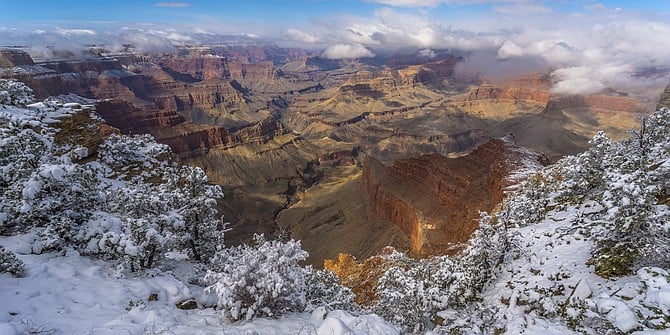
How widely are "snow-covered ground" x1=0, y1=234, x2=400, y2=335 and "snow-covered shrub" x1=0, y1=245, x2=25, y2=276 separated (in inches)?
9.9

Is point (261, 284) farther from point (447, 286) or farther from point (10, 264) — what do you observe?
point (447, 286)

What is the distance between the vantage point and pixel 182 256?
1639 cm

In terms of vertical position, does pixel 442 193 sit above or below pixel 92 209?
below

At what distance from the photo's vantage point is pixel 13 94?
19.9 metres

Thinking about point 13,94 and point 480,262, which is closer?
point 480,262

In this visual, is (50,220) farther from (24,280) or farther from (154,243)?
(154,243)

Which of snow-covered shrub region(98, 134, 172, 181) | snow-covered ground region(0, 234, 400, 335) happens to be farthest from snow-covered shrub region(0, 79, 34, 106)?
snow-covered ground region(0, 234, 400, 335)

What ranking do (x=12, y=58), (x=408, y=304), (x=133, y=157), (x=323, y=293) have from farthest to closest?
(x=12, y=58) < (x=133, y=157) < (x=323, y=293) < (x=408, y=304)

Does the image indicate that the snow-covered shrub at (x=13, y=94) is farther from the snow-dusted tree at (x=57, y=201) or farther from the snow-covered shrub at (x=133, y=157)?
the snow-dusted tree at (x=57, y=201)

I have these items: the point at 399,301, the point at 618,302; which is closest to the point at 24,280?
the point at 399,301

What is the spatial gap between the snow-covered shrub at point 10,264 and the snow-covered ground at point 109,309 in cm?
25

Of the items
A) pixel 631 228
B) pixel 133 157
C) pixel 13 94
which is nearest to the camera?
pixel 631 228

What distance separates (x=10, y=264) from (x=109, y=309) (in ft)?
10.9

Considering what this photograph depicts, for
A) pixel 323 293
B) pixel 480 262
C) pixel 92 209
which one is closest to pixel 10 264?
pixel 92 209
